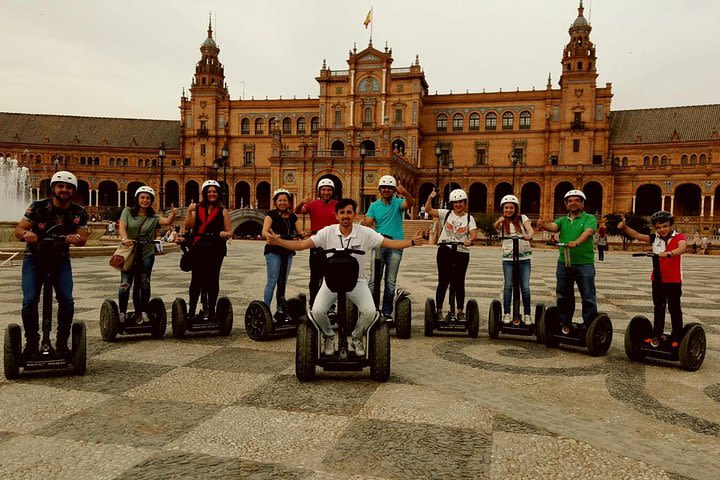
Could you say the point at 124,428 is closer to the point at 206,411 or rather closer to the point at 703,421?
the point at 206,411

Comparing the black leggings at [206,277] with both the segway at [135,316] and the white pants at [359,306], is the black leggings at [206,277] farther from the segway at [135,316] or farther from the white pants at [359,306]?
the white pants at [359,306]

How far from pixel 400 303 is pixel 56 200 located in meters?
4.32

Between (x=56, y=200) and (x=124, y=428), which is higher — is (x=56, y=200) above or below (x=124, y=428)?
above

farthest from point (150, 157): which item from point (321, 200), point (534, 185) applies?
point (321, 200)

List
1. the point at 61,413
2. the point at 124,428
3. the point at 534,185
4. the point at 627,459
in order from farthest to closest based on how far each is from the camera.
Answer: the point at 534,185, the point at 61,413, the point at 124,428, the point at 627,459

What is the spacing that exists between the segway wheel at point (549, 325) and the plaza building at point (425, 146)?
42.4 metres

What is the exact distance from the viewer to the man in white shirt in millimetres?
5283

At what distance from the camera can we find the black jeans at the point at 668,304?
6.02 metres

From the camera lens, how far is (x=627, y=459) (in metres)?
3.60

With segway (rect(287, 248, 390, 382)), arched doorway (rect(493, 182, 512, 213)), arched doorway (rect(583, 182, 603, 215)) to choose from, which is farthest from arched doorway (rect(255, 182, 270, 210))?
segway (rect(287, 248, 390, 382))

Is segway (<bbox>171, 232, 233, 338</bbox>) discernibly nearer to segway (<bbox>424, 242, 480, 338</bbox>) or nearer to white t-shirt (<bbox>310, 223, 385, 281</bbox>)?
white t-shirt (<bbox>310, 223, 385, 281</bbox>)

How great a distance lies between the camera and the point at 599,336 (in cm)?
648

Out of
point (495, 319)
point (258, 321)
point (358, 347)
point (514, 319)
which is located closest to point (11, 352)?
point (258, 321)

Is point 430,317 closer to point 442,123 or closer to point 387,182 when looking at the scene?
point 387,182
